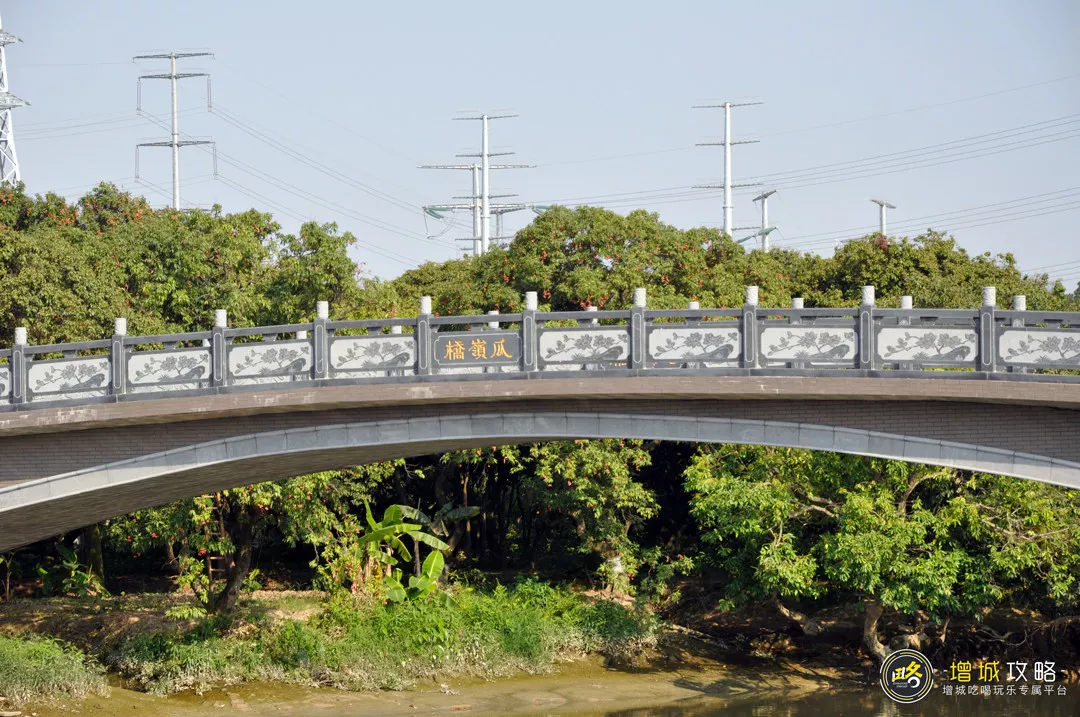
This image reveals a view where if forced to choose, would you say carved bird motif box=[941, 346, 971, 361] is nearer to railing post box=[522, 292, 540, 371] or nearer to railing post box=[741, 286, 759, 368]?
railing post box=[741, 286, 759, 368]

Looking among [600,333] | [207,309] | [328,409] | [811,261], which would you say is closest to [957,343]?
[600,333]

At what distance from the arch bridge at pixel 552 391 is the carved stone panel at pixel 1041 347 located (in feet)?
0.04

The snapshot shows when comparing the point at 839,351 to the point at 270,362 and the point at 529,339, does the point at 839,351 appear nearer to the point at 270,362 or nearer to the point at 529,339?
the point at 529,339

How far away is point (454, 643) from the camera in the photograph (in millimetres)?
17469

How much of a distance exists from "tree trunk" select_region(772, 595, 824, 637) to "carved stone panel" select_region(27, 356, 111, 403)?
10976mm

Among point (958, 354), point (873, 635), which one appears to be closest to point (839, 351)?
point (958, 354)

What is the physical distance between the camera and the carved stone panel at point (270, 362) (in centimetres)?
1169

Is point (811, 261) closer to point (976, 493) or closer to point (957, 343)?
point (976, 493)

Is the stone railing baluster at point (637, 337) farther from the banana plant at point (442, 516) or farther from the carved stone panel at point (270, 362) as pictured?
the banana plant at point (442, 516)

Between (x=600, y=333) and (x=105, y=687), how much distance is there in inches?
346

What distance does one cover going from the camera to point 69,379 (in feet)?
39.4

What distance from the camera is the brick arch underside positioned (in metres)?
10.7

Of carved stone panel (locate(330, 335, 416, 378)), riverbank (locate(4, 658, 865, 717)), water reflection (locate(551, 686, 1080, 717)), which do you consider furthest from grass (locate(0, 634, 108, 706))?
carved stone panel (locate(330, 335, 416, 378))

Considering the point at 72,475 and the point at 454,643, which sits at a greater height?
the point at 72,475
